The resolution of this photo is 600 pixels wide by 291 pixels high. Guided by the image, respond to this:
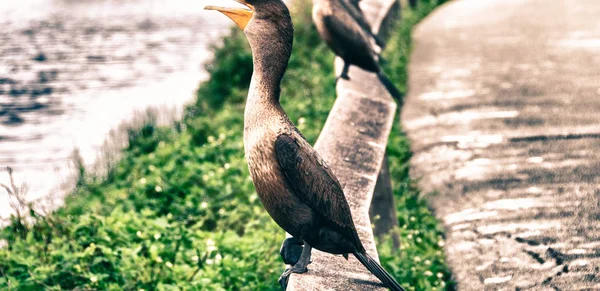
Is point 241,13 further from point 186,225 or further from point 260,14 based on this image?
point 186,225

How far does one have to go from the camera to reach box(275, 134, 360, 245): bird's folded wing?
3.23m

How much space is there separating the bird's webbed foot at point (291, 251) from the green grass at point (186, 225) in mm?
1270

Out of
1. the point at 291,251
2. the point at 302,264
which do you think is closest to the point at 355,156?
the point at 291,251

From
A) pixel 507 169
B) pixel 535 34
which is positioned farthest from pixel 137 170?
pixel 535 34

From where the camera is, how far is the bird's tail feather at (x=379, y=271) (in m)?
3.22

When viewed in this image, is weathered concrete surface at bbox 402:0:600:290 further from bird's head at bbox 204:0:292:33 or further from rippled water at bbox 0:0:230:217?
rippled water at bbox 0:0:230:217

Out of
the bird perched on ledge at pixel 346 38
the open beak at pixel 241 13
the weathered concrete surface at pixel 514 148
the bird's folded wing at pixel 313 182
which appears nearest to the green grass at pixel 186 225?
the weathered concrete surface at pixel 514 148

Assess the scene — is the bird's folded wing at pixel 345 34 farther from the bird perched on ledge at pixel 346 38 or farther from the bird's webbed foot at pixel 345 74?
the bird's webbed foot at pixel 345 74

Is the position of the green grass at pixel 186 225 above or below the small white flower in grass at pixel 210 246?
below

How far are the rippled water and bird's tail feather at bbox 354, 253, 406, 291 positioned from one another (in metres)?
4.56

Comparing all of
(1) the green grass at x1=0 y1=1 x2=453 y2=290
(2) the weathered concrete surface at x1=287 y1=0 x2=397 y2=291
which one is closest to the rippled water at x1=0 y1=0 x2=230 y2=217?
(1) the green grass at x1=0 y1=1 x2=453 y2=290

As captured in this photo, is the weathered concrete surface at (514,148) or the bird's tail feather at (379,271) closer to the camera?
the bird's tail feather at (379,271)

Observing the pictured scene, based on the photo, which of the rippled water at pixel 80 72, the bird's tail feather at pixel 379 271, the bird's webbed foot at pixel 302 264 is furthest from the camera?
the rippled water at pixel 80 72

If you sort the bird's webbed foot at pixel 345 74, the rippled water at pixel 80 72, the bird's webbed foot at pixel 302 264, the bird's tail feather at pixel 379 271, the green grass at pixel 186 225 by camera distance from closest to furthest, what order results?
the bird's tail feather at pixel 379 271
the bird's webbed foot at pixel 302 264
the green grass at pixel 186 225
the bird's webbed foot at pixel 345 74
the rippled water at pixel 80 72
